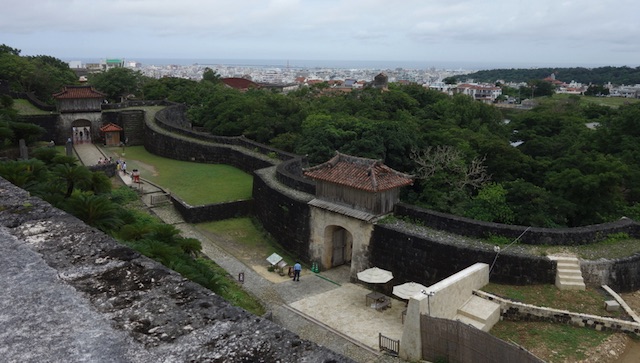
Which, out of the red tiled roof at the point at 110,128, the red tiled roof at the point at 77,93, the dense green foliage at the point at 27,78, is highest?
the dense green foliage at the point at 27,78

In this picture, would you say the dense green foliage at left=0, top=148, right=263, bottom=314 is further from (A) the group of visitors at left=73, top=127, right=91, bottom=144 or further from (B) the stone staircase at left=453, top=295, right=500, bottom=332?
(A) the group of visitors at left=73, top=127, right=91, bottom=144

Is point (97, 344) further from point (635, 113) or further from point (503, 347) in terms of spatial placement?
point (635, 113)

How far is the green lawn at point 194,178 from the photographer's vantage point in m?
21.2

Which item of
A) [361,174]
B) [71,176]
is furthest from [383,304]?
[71,176]

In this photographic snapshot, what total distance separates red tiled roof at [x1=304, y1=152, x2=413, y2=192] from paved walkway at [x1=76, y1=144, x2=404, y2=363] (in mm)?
3171

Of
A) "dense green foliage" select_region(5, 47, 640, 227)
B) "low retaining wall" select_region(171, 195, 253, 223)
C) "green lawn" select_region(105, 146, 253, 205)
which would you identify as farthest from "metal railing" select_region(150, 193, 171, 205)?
"dense green foliage" select_region(5, 47, 640, 227)

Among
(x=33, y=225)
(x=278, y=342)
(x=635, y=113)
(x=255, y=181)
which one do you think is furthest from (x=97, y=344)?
(x=635, y=113)

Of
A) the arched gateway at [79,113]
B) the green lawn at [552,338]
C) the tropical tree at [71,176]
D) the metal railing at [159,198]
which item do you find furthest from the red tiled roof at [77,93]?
the green lawn at [552,338]

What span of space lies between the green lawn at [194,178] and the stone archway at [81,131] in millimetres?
3165

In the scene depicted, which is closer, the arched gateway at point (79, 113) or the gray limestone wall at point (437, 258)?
the gray limestone wall at point (437, 258)

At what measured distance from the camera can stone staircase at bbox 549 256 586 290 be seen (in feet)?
40.5

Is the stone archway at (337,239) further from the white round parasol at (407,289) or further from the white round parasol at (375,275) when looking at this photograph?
the white round parasol at (407,289)

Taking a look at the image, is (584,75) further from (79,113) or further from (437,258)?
(437,258)

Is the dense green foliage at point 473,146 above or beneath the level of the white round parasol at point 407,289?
above
